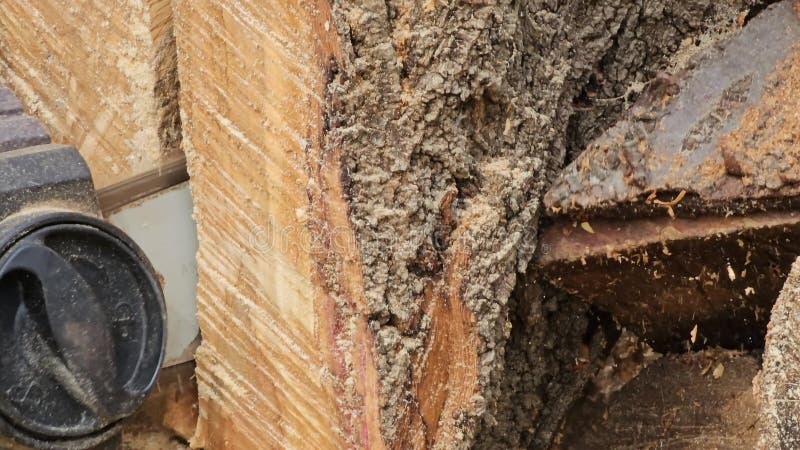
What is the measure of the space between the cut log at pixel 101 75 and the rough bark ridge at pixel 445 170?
30 cm

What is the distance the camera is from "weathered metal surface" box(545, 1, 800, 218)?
1230 mm

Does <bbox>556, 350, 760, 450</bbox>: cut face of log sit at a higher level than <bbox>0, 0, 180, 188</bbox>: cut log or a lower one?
lower

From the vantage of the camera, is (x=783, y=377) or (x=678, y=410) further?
(x=678, y=410)

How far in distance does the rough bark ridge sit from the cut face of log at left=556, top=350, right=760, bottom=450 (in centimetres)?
20

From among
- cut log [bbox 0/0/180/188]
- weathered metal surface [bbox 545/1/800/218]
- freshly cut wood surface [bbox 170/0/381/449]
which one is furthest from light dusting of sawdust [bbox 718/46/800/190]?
cut log [bbox 0/0/180/188]

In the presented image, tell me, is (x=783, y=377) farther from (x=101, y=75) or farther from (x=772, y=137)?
(x=101, y=75)

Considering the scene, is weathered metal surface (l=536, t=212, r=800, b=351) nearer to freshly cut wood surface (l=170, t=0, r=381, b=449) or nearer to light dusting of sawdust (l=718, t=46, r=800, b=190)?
light dusting of sawdust (l=718, t=46, r=800, b=190)

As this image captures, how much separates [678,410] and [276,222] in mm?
651

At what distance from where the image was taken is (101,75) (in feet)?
Answer: 4.29

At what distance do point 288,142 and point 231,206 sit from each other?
0.44 feet

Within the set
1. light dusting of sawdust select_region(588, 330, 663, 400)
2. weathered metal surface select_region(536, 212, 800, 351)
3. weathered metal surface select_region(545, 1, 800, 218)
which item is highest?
weathered metal surface select_region(545, 1, 800, 218)

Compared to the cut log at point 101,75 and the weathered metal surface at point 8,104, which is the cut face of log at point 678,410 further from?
the weathered metal surface at point 8,104

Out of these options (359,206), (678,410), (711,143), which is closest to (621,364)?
(678,410)

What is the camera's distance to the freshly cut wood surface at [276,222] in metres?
1.13
